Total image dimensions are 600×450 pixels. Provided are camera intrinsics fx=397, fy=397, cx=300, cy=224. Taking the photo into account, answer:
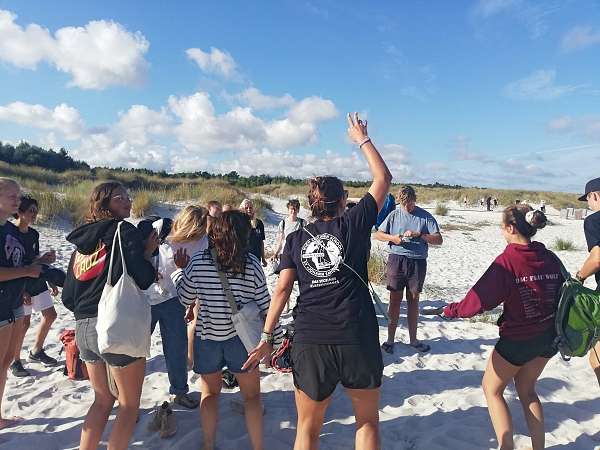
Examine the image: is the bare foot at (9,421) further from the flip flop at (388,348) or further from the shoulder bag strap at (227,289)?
the flip flop at (388,348)

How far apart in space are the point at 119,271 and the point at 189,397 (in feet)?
5.75

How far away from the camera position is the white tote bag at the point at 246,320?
2.57m

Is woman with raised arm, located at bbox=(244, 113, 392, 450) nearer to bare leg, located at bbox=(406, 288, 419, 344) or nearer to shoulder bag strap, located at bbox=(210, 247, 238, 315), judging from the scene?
shoulder bag strap, located at bbox=(210, 247, 238, 315)

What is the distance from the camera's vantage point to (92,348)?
2.39 m

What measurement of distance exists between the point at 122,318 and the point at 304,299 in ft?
3.41

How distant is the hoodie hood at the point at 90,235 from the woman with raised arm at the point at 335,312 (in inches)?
43.3

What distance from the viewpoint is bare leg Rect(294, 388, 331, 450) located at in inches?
89.1

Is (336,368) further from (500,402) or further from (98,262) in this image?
(98,262)

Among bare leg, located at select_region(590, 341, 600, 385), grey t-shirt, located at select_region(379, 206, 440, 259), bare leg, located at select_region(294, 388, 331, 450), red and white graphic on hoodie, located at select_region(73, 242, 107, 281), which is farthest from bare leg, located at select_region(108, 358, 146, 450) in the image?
bare leg, located at select_region(590, 341, 600, 385)

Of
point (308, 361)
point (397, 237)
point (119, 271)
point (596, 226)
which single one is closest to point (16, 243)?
point (119, 271)

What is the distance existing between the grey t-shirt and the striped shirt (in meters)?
2.54

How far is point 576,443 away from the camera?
3.11m

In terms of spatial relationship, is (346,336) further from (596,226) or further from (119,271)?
(596,226)

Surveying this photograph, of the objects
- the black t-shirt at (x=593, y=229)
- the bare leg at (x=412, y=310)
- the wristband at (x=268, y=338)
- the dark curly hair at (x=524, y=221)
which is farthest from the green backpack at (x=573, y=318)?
the bare leg at (x=412, y=310)
